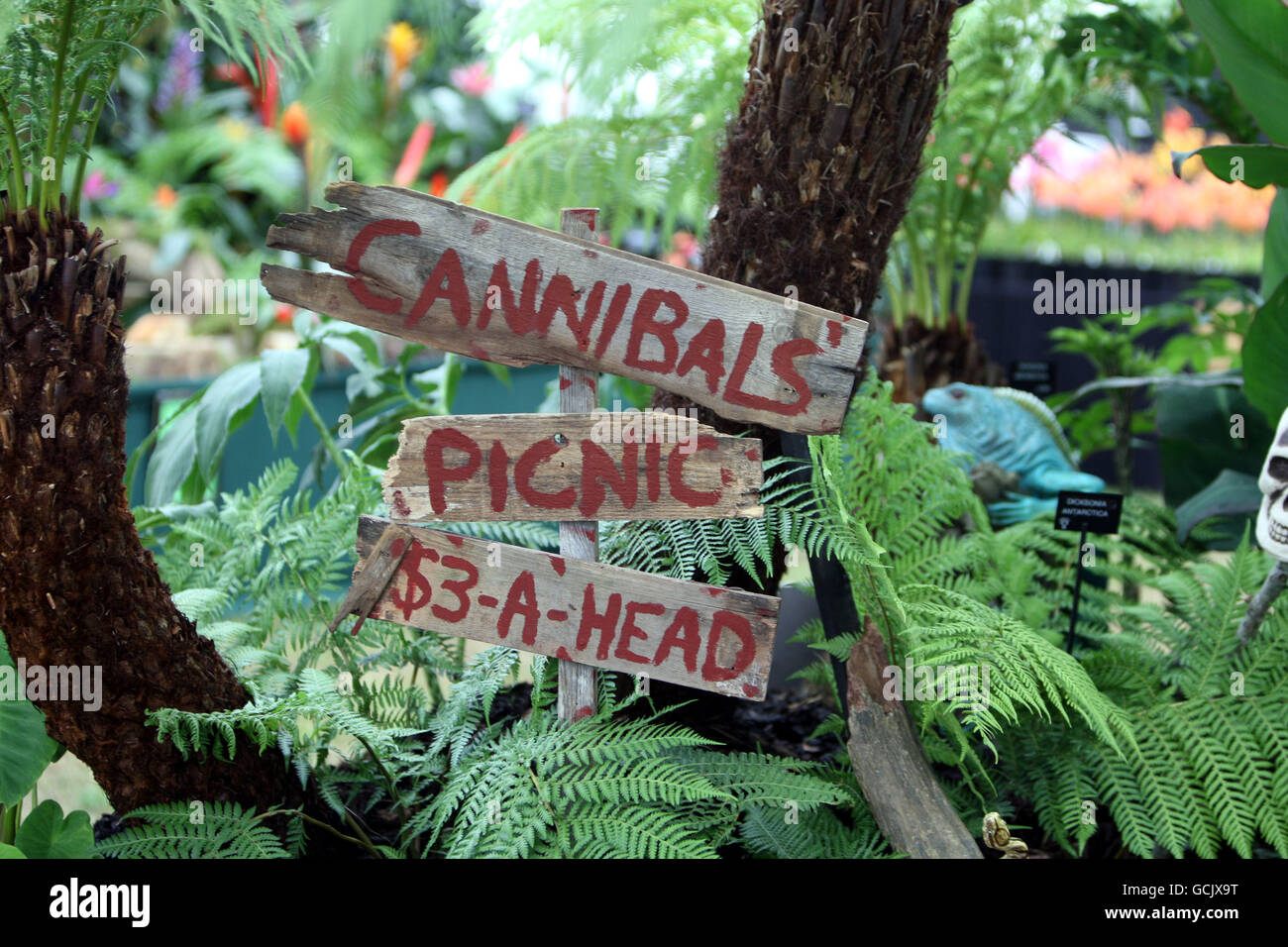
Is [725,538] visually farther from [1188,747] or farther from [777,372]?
[1188,747]

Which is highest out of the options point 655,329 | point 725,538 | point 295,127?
point 295,127

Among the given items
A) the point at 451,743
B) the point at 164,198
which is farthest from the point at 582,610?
the point at 164,198

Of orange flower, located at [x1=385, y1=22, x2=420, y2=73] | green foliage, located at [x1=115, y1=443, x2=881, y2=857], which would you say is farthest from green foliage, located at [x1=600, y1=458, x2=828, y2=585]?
orange flower, located at [x1=385, y1=22, x2=420, y2=73]

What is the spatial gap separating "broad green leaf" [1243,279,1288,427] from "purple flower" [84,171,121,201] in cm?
485

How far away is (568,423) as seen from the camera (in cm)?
112

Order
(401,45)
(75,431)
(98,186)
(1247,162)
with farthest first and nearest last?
(401,45)
(98,186)
(1247,162)
(75,431)

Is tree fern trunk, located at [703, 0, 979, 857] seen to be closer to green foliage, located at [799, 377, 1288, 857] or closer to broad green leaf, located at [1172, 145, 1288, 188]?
green foliage, located at [799, 377, 1288, 857]

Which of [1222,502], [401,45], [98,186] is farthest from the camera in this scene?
[401,45]

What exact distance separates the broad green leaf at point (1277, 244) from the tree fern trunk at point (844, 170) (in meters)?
0.95

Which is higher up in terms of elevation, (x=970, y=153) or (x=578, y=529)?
(x=970, y=153)

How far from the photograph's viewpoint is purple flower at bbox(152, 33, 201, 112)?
5672 mm

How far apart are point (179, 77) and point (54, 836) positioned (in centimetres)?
567

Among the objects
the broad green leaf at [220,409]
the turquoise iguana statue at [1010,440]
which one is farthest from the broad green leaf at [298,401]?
the turquoise iguana statue at [1010,440]

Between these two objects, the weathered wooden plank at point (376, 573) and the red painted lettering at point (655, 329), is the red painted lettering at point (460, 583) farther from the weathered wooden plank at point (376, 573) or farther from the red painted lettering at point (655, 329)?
the red painted lettering at point (655, 329)
